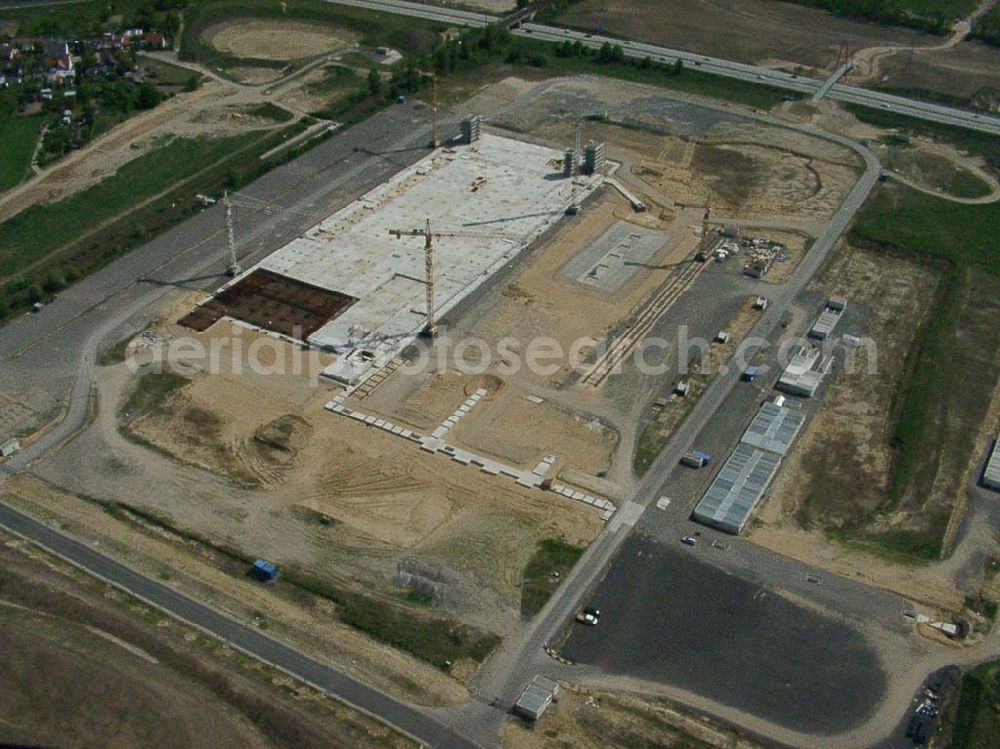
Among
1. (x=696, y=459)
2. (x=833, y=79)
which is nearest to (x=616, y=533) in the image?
(x=696, y=459)

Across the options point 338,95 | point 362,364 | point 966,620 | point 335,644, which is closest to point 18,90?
point 338,95

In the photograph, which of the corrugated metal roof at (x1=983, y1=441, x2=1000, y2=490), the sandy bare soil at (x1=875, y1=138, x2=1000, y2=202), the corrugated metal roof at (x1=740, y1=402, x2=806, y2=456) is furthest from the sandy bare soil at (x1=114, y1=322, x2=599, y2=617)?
the sandy bare soil at (x1=875, y1=138, x2=1000, y2=202)

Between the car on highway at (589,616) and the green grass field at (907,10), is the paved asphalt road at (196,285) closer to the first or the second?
the car on highway at (589,616)

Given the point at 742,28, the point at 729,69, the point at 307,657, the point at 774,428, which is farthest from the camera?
the point at 742,28

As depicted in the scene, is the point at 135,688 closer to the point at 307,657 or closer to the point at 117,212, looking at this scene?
the point at 307,657

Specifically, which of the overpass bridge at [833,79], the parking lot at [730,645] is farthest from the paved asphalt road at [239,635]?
the overpass bridge at [833,79]

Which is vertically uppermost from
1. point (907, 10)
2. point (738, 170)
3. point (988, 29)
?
point (988, 29)

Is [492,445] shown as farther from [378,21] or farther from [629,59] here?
[378,21]
